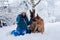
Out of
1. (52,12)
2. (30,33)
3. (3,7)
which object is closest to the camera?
(30,33)

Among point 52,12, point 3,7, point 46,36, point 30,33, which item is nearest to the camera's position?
point 46,36

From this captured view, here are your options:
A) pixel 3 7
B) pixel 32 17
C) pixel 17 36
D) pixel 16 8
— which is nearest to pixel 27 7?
pixel 16 8

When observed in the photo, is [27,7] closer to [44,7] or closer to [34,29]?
[44,7]

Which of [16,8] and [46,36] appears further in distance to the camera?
[16,8]

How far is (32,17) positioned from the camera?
1969mm

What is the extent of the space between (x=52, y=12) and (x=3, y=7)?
842 millimetres

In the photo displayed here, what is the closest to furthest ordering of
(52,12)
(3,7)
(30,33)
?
1. (30,33)
2. (3,7)
3. (52,12)

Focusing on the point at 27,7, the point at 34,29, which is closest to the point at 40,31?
the point at 34,29

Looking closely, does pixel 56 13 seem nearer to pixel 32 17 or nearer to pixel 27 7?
pixel 27 7

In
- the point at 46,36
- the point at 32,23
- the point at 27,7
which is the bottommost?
the point at 46,36

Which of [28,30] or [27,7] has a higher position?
[27,7]

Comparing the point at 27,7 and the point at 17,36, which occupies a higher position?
the point at 27,7

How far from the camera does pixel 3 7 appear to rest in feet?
8.54

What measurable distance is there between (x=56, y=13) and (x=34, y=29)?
0.93m
